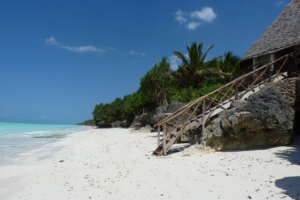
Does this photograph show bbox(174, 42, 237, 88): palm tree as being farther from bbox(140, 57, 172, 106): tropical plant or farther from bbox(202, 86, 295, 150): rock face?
bbox(202, 86, 295, 150): rock face

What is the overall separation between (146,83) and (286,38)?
14934 mm

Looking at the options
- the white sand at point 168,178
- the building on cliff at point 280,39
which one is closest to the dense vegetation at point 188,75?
the building on cliff at point 280,39

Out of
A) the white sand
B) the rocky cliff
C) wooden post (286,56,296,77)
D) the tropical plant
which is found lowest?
the white sand

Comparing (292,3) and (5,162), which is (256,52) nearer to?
(292,3)

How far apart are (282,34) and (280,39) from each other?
62 centimetres

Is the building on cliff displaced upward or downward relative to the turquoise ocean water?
upward

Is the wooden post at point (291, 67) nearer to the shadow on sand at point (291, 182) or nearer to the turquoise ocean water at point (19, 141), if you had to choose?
the shadow on sand at point (291, 182)

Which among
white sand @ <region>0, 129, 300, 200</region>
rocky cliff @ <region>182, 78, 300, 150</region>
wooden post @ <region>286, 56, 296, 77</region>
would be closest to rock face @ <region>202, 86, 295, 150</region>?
rocky cliff @ <region>182, 78, 300, 150</region>

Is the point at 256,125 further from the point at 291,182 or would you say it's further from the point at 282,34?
the point at 282,34

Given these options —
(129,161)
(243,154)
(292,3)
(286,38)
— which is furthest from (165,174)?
(292,3)

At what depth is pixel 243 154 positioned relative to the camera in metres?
7.10

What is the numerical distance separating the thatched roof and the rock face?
607 cm

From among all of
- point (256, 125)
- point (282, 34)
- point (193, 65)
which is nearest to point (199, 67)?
point (193, 65)

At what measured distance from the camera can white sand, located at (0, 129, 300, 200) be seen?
177 inches
